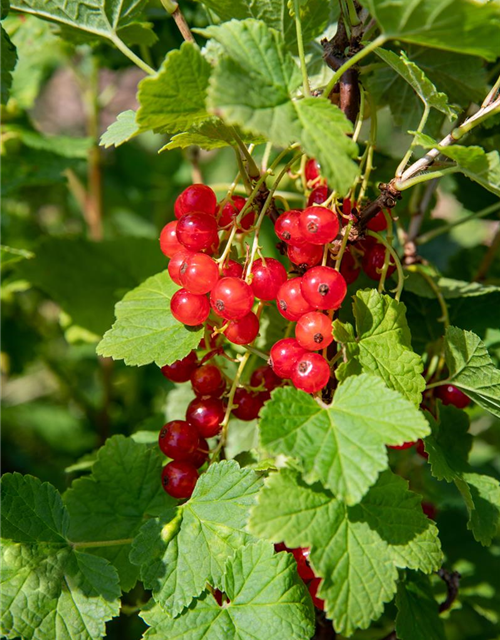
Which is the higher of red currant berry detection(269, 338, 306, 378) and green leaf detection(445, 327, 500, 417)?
red currant berry detection(269, 338, 306, 378)

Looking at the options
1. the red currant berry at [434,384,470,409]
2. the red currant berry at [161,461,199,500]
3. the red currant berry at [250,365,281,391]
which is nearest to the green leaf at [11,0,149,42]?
the red currant berry at [250,365,281,391]

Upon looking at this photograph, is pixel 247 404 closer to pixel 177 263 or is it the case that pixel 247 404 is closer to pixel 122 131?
pixel 177 263

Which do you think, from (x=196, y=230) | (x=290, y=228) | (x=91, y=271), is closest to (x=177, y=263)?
(x=196, y=230)

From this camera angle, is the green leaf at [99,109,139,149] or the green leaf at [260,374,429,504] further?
the green leaf at [99,109,139,149]

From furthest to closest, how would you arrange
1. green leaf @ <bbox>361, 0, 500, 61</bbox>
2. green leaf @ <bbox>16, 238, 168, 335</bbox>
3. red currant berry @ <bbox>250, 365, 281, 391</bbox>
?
green leaf @ <bbox>16, 238, 168, 335</bbox> → red currant berry @ <bbox>250, 365, 281, 391</bbox> → green leaf @ <bbox>361, 0, 500, 61</bbox>

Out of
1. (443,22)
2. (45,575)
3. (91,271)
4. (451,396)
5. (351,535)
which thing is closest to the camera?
(443,22)

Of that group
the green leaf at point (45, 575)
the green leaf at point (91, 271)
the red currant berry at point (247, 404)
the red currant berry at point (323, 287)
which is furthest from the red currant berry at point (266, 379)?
the green leaf at point (91, 271)

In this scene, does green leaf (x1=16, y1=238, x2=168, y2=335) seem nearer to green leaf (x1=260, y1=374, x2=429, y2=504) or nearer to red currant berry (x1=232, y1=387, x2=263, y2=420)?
red currant berry (x1=232, y1=387, x2=263, y2=420)
